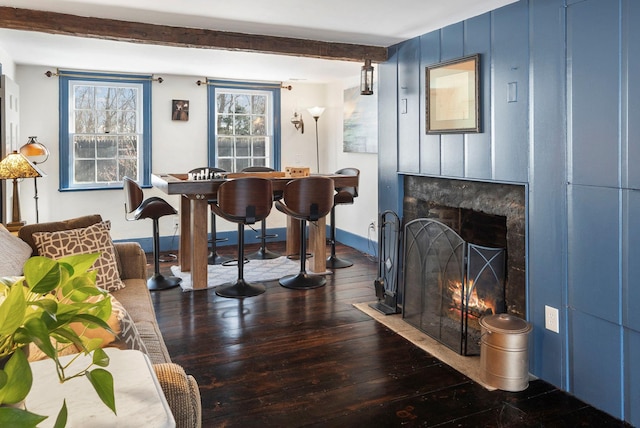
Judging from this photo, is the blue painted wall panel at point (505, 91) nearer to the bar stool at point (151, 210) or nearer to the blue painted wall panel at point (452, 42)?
the blue painted wall panel at point (452, 42)

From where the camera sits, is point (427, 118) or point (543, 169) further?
point (427, 118)

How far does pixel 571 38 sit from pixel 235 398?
2579mm

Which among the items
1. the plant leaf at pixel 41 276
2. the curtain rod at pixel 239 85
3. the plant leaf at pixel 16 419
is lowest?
the plant leaf at pixel 16 419

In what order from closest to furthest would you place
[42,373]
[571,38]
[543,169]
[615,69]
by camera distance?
[42,373], [615,69], [571,38], [543,169]

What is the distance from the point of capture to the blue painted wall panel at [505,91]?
3018 millimetres

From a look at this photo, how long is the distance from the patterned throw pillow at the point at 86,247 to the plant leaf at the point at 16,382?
2.53 meters

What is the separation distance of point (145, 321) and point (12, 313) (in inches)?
80.1

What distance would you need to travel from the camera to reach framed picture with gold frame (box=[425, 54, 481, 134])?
3.41m

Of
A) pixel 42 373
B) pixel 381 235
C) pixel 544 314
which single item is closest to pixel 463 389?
pixel 544 314

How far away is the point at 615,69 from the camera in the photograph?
249 centimetres

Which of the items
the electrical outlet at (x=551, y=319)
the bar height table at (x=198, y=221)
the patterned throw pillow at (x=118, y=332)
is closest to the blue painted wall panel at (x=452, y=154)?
the electrical outlet at (x=551, y=319)

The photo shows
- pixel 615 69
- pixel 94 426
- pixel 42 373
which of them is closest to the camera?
pixel 94 426

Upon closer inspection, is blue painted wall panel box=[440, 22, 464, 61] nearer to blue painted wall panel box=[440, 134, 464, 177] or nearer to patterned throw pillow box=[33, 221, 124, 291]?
blue painted wall panel box=[440, 134, 464, 177]

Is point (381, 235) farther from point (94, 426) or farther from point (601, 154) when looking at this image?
point (94, 426)
